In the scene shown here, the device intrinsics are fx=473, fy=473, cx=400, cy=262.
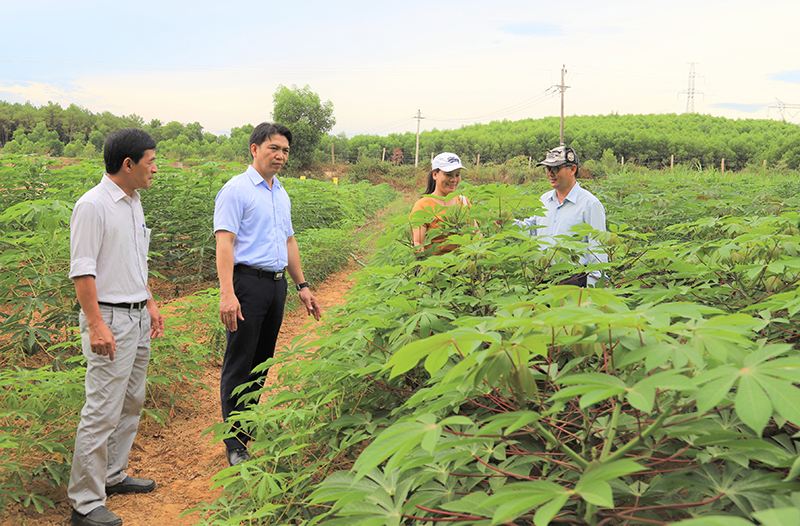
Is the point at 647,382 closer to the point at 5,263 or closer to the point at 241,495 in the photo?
the point at 241,495

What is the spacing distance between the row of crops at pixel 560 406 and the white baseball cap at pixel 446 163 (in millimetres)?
795

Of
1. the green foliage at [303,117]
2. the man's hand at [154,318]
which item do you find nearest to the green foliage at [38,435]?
the man's hand at [154,318]

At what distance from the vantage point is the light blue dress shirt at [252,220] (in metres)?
2.70

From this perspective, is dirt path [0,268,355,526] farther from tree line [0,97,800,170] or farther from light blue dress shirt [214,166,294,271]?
tree line [0,97,800,170]

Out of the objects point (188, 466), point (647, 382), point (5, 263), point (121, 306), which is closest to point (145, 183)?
point (121, 306)

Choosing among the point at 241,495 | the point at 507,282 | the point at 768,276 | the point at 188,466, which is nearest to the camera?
the point at 768,276

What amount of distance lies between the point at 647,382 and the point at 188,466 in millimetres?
2973

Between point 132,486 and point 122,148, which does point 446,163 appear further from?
point 132,486

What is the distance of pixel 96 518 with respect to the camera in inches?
87.2

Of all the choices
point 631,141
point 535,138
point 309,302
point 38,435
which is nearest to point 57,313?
point 38,435

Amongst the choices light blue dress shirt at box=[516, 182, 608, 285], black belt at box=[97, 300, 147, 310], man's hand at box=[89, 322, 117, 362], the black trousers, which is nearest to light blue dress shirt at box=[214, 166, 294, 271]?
the black trousers

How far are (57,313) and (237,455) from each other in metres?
1.72

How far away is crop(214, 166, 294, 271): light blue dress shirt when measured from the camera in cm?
270

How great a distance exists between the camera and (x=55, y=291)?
128 inches
